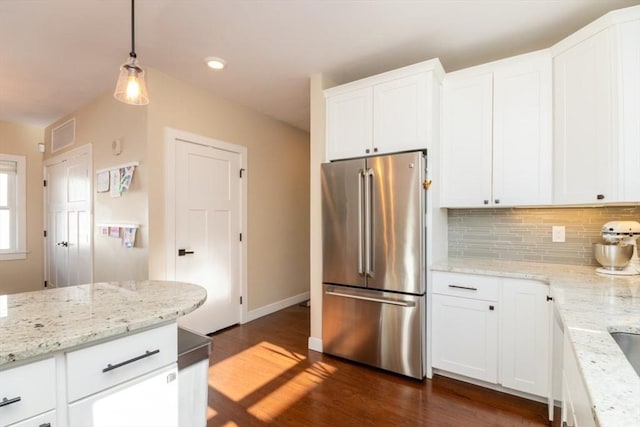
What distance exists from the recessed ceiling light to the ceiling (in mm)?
53

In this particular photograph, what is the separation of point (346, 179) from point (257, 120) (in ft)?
5.83

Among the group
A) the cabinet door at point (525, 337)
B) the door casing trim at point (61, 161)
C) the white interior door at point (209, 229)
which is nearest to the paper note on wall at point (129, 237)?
the white interior door at point (209, 229)

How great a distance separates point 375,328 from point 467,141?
1.65 meters

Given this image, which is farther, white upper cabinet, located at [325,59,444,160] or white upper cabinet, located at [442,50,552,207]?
white upper cabinet, located at [325,59,444,160]

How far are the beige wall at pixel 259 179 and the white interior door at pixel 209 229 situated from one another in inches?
6.6

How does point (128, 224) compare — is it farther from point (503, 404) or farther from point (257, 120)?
point (503, 404)

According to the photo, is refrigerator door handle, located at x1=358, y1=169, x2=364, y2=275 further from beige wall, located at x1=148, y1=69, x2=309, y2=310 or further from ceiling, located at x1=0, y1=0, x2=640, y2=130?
beige wall, located at x1=148, y1=69, x2=309, y2=310

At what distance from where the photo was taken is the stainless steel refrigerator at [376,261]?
7.55 feet

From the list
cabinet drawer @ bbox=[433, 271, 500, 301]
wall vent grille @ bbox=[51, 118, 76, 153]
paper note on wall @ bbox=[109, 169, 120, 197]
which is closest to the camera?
cabinet drawer @ bbox=[433, 271, 500, 301]

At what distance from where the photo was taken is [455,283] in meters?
2.29

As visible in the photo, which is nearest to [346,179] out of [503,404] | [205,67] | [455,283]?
[455,283]

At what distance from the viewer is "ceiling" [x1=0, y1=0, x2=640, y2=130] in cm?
193

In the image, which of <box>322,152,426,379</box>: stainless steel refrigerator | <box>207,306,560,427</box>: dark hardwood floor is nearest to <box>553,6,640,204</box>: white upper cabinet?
<box>322,152,426,379</box>: stainless steel refrigerator

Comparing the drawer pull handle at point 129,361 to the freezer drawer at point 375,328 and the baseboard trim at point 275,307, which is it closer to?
the freezer drawer at point 375,328
